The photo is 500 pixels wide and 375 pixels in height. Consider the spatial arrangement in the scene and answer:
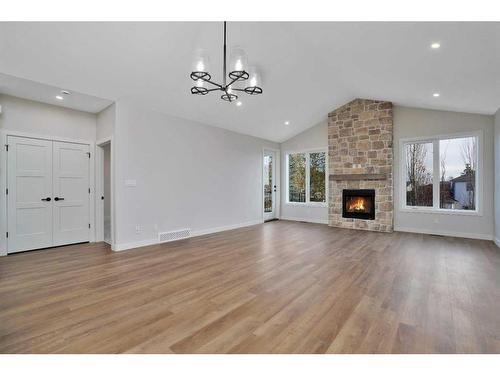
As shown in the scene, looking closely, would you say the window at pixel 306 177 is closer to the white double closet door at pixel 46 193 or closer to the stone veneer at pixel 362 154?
the stone veneer at pixel 362 154

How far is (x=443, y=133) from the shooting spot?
18.0 feet

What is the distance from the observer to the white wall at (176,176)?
14.8 feet

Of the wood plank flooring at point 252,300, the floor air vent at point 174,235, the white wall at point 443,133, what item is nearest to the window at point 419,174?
the white wall at point 443,133

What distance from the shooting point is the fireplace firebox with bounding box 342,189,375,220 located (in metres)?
6.26

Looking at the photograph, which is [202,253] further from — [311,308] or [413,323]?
[413,323]

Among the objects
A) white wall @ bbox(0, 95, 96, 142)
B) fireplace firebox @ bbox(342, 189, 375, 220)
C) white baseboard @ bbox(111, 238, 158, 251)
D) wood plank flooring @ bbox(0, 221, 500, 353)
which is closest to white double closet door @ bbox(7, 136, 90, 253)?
white wall @ bbox(0, 95, 96, 142)

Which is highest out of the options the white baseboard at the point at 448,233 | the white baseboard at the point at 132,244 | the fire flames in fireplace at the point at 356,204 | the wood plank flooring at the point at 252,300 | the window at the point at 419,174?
the window at the point at 419,174

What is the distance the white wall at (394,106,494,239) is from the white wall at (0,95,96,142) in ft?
23.8

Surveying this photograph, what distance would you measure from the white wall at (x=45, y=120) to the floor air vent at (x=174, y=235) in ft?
8.40

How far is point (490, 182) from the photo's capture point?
195 inches

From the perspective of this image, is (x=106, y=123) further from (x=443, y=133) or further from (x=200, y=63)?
(x=443, y=133)

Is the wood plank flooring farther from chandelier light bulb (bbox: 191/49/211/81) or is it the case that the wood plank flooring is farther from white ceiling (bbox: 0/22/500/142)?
white ceiling (bbox: 0/22/500/142)
